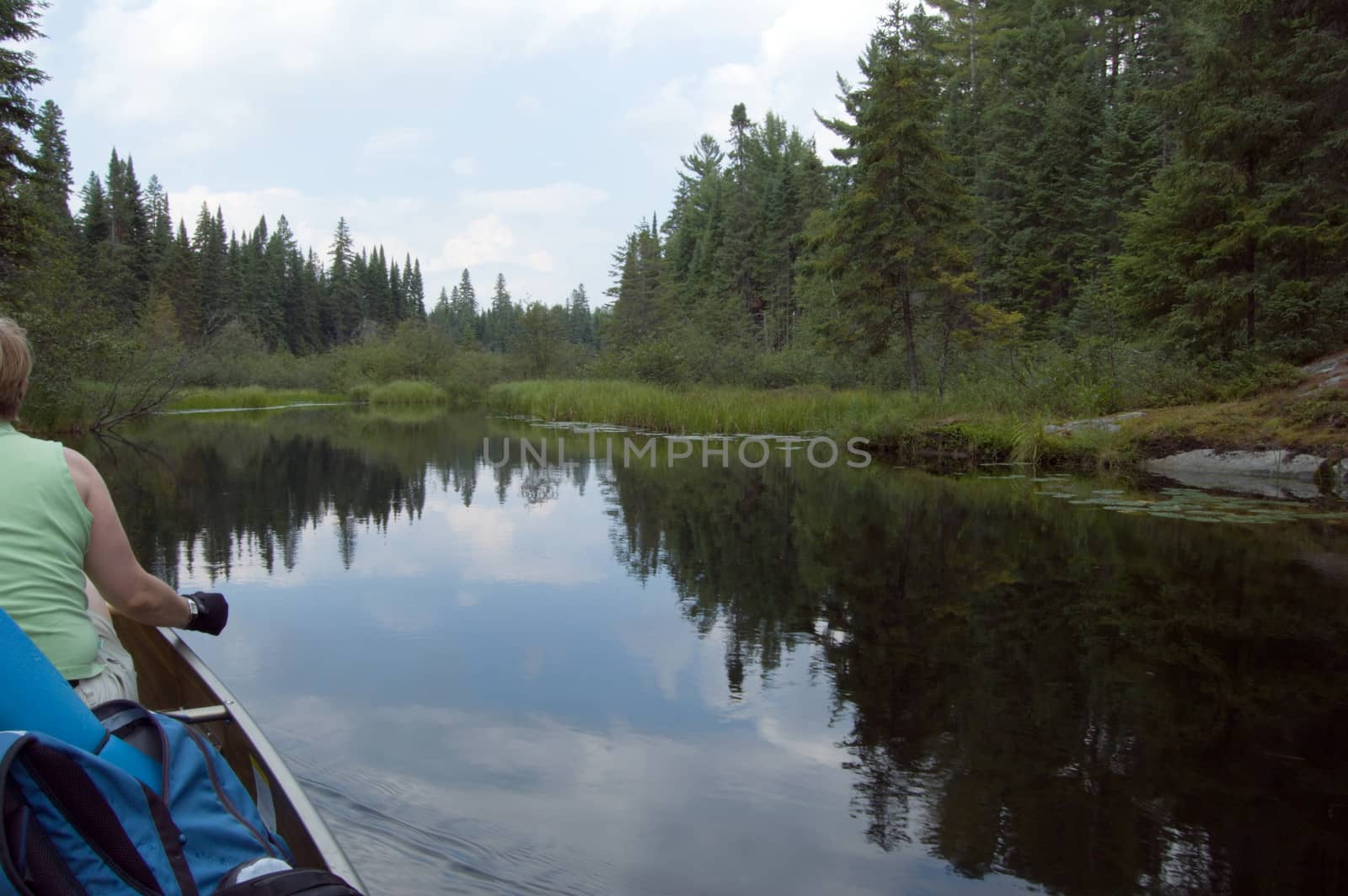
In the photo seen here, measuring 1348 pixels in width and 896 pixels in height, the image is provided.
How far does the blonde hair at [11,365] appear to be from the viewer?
1.95 m

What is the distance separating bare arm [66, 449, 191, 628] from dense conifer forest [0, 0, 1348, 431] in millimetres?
15168

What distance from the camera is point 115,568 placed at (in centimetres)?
218

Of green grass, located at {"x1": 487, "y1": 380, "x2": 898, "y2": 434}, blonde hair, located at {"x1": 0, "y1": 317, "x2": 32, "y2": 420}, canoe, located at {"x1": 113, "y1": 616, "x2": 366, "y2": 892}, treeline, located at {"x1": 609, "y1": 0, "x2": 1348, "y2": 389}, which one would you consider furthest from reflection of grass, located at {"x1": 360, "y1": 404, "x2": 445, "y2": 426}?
blonde hair, located at {"x1": 0, "y1": 317, "x2": 32, "y2": 420}

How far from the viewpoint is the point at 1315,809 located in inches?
128

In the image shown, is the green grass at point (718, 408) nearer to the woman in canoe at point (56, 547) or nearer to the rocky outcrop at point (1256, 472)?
the rocky outcrop at point (1256, 472)

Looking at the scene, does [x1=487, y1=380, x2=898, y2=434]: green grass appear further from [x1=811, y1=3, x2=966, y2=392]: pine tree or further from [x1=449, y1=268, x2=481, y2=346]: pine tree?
[x1=449, y1=268, x2=481, y2=346]: pine tree

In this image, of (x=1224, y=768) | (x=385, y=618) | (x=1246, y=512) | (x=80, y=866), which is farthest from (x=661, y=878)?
(x=1246, y=512)

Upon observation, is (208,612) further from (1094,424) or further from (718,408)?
(718,408)

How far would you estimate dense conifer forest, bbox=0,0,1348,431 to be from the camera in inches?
549

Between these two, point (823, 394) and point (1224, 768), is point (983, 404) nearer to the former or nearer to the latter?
point (823, 394)

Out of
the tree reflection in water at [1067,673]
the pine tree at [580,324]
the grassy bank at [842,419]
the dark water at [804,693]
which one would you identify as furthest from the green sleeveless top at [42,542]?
the pine tree at [580,324]

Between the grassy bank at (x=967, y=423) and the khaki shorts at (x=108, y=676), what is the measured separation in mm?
14011

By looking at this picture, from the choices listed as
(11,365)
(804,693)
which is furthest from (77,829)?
(804,693)

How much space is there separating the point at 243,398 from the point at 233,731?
130 ft
